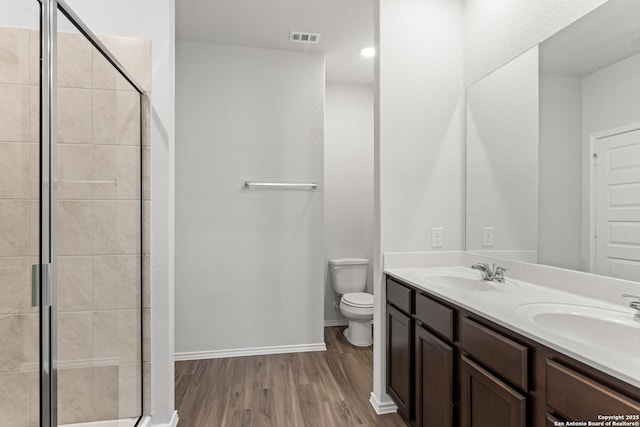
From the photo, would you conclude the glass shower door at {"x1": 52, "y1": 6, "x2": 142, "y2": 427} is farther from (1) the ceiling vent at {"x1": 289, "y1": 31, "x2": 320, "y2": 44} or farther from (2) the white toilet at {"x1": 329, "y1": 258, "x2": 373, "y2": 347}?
(2) the white toilet at {"x1": 329, "y1": 258, "x2": 373, "y2": 347}

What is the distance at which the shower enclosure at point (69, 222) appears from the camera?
1.05m

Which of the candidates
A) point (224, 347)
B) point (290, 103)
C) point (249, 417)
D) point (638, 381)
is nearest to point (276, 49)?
point (290, 103)

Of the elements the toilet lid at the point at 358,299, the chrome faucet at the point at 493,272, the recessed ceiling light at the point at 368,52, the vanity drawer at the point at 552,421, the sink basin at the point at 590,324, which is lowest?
the toilet lid at the point at 358,299

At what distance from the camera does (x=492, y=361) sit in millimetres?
1164

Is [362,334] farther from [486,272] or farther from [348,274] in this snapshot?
[486,272]

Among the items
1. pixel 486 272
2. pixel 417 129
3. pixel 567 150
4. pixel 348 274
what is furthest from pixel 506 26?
pixel 348 274

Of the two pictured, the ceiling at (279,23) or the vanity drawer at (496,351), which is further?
the ceiling at (279,23)

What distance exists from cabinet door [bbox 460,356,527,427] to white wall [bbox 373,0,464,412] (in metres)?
0.81

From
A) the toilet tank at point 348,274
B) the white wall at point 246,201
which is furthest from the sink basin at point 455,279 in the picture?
the toilet tank at point 348,274

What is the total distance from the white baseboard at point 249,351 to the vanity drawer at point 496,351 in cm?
191

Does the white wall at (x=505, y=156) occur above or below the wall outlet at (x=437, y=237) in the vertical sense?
above

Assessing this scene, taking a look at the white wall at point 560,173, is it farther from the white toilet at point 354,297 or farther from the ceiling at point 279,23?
the white toilet at point 354,297

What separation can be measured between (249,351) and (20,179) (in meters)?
→ 2.31

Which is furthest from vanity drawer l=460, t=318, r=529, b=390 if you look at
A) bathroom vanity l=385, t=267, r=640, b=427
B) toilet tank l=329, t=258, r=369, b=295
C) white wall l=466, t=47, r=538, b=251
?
toilet tank l=329, t=258, r=369, b=295
